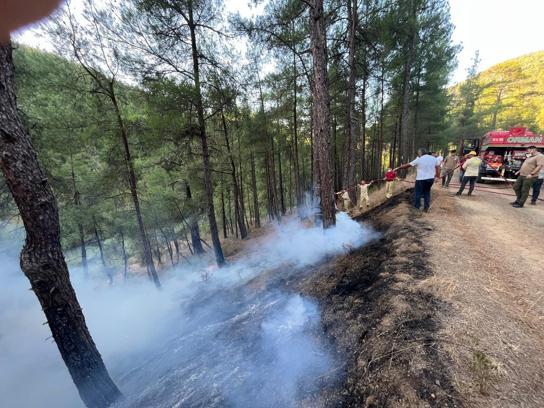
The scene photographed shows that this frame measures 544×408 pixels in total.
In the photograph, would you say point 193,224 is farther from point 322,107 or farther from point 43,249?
point 43,249

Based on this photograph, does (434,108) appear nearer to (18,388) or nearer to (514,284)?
(514,284)

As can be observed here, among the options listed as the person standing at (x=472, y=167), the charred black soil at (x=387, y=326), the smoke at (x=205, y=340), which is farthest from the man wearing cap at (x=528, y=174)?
the smoke at (x=205, y=340)

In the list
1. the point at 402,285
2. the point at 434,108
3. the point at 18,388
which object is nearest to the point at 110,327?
the point at 18,388

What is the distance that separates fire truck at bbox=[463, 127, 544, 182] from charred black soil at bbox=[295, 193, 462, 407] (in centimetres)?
1013

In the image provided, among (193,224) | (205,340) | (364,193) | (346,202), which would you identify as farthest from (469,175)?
(193,224)

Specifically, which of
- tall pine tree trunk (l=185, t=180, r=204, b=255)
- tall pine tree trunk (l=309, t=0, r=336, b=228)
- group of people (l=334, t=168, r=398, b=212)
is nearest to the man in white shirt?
tall pine tree trunk (l=309, t=0, r=336, b=228)

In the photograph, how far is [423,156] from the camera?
6922 millimetres

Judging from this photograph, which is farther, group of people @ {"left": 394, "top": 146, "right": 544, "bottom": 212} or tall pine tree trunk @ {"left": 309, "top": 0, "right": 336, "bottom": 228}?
group of people @ {"left": 394, "top": 146, "right": 544, "bottom": 212}

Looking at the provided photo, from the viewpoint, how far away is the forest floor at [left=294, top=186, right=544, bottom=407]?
232 centimetres

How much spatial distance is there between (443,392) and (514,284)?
2.85 meters

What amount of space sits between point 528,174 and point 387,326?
855 cm

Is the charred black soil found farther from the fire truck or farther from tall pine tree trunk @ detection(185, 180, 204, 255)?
tall pine tree trunk @ detection(185, 180, 204, 255)

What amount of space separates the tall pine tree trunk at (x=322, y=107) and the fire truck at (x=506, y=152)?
9.92 meters

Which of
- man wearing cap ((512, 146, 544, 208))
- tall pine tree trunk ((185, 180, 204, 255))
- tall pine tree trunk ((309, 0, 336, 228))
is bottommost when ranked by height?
tall pine tree trunk ((185, 180, 204, 255))
